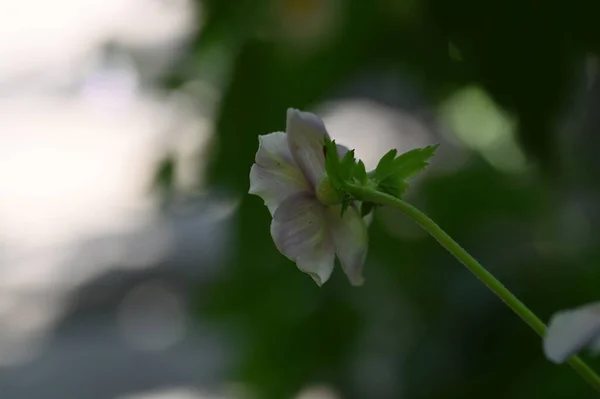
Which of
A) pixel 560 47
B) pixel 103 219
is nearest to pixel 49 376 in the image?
pixel 103 219

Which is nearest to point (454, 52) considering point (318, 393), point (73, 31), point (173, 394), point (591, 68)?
point (591, 68)

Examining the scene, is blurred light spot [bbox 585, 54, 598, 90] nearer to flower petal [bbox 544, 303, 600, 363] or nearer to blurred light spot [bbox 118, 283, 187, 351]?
flower petal [bbox 544, 303, 600, 363]

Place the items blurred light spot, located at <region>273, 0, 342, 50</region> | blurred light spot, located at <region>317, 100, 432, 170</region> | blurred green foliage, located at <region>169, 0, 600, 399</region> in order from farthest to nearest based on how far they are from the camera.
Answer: blurred light spot, located at <region>317, 100, 432, 170</region>, blurred light spot, located at <region>273, 0, 342, 50</region>, blurred green foliage, located at <region>169, 0, 600, 399</region>

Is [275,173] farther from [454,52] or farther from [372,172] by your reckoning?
[454,52]

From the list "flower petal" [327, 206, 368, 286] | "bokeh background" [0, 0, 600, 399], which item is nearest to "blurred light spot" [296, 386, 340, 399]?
"bokeh background" [0, 0, 600, 399]

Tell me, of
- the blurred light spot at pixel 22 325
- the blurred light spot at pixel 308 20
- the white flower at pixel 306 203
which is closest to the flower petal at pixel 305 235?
the white flower at pixel 306 203

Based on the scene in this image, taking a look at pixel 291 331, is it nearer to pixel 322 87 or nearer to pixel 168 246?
pixel 322 87

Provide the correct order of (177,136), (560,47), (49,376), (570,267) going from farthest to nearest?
(49,376) < (177,136) < (570,267) < (560,47)
